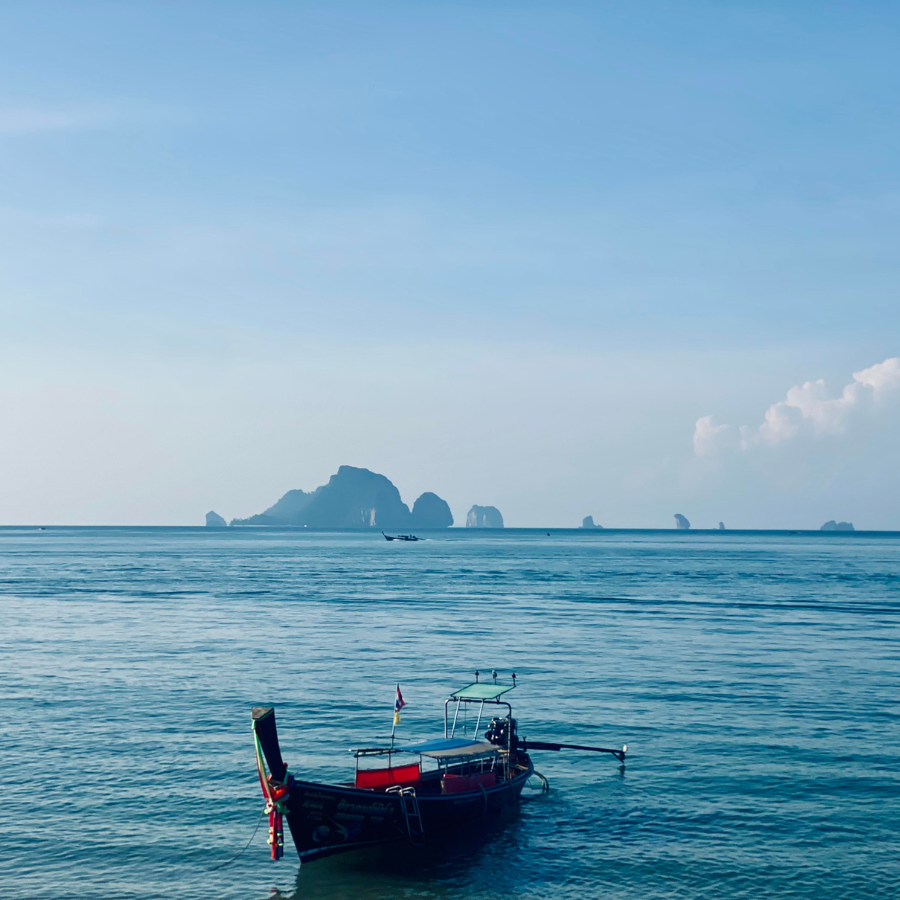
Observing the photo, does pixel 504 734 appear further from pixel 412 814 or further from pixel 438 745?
pixel 412 814

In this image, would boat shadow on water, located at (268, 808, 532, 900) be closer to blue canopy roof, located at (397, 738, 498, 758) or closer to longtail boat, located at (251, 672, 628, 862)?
longtail boat, located at (251, 672, 628, 862)

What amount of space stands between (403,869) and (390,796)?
7.82 feet

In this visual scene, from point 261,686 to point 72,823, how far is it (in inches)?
935

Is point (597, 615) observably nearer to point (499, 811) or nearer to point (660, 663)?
point (660, 663)

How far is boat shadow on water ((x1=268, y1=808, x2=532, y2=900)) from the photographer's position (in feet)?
95.8

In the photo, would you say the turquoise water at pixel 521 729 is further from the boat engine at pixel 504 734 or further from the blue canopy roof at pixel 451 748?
the blue canopy roof at pixel 451 748

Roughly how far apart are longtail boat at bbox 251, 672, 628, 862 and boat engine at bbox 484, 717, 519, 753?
230mm

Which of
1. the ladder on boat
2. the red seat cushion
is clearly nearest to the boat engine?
the red seat cushion

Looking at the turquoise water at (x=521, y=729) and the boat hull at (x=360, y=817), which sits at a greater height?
the boat hull at (x=360, y=817)

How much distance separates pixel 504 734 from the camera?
130ft

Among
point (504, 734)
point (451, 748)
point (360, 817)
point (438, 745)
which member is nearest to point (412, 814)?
point (360, 817)

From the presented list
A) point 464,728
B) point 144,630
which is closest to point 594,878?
point 464,728

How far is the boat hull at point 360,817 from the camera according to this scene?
100 feet

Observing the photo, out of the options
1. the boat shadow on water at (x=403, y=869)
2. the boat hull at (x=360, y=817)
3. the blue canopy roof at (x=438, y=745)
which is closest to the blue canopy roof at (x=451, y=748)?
the blue canopy roof at (x=438, y=745)
